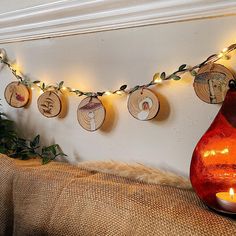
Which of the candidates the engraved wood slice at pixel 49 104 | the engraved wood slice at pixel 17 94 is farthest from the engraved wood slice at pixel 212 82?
the engraved wood slice at pixel 17 94

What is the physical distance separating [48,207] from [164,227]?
0.41m

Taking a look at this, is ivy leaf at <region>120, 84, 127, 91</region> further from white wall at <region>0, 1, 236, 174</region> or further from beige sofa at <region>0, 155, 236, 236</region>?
beige sofa at <region>0, 155, 236, 236</region>

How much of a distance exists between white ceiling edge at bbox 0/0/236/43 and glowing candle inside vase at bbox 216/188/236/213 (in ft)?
1.59

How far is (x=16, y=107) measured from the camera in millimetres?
1292

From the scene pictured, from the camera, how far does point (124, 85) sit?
99cm

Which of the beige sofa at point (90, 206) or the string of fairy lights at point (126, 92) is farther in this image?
the string of fairy lights at point (126, 92)

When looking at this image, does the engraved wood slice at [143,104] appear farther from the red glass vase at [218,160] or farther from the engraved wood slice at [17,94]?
the engraved wood slice at [17,94]

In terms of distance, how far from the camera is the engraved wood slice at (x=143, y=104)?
0.91 meters

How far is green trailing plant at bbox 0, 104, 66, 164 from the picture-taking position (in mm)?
1183

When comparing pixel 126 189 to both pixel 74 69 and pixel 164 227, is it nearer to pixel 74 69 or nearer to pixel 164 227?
pixel 164 227

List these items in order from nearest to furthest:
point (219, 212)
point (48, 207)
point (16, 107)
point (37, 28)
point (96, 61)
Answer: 1. point (219, 212)
2. point (48, 207)
3. point (96, 61)
4. point (37, 28)
5. point (16, 107)

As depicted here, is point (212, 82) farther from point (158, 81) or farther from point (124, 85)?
point (124, 85)

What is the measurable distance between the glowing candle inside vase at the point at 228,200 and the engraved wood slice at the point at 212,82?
0.26m

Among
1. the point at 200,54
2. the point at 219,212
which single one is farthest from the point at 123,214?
the point at 200,54
